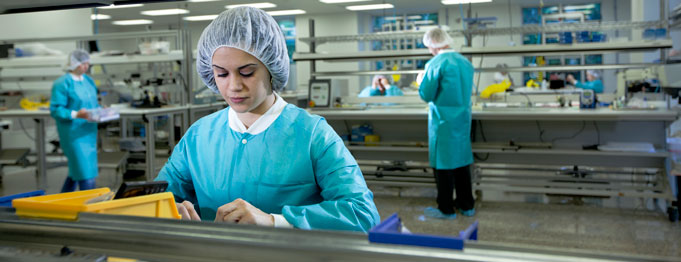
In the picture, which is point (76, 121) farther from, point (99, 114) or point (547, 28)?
point (547, 28)

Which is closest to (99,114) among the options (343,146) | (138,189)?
(343,146)

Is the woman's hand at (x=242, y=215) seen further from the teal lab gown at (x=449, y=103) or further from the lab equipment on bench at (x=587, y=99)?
the lab equipment on bench at (x=587, y=99)

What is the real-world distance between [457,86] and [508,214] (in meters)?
1.05

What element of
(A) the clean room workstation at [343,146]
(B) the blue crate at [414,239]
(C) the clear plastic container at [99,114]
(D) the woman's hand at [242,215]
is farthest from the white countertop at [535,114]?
(B) the blue crate at [414,239]

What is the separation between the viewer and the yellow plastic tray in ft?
2.49

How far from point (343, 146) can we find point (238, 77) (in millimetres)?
319

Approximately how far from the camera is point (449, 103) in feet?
13.5

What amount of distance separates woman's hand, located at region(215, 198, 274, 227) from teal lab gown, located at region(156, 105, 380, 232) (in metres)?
0.14

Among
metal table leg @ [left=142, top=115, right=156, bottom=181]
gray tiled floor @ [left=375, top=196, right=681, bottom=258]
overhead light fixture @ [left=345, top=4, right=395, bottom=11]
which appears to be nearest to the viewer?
gray tiled floor @ [left=375, top=196, right=681, bottom=258]

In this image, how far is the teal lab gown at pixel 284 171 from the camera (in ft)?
4.45

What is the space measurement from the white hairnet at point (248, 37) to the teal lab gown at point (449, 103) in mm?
2726

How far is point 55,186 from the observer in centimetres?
582

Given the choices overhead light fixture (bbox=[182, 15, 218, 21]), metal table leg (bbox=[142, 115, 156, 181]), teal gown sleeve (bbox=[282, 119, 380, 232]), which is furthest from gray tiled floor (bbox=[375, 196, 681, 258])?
overhead light fixture (bbox=[182, 15, 218, 21])

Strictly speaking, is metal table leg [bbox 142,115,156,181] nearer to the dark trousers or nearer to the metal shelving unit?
the metal shelving unit
